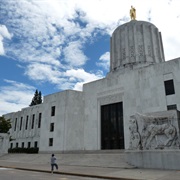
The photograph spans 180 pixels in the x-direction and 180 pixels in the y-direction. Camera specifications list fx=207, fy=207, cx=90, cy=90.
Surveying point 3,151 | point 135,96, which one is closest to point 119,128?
point 135,96

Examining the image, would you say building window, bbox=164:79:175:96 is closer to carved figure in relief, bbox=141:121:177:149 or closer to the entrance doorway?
the entrance doorway

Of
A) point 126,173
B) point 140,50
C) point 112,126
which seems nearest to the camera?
point 126,173

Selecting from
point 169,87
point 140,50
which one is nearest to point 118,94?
point 169,87

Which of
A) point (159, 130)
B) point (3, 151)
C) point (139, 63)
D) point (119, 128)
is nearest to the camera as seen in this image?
point (159, 130)

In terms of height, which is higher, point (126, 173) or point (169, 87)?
point (169, 87)

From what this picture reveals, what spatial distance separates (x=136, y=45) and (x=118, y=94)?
989 cm

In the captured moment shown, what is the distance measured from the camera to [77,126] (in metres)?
37.4

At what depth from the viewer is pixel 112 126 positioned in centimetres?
3216

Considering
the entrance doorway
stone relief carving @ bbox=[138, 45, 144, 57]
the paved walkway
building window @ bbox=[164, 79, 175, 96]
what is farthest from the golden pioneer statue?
the paved walkway

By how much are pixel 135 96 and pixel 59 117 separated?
15.3 meters

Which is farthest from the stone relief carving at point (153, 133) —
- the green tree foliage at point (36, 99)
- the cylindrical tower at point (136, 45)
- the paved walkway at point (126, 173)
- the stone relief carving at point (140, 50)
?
the green tree foliage at point (36, 99)

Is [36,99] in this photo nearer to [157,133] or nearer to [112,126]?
[112,126]

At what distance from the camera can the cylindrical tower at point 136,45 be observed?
35125 mm

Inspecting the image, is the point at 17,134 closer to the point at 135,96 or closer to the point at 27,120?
the point at 27,120
